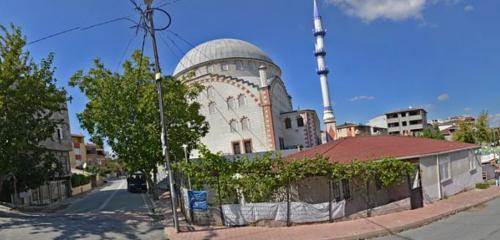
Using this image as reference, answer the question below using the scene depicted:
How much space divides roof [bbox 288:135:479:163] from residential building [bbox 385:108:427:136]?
3383 inches

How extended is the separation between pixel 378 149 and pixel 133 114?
12.7m

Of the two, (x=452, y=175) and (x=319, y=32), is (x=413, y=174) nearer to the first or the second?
(x=452, y=175)

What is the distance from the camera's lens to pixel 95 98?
23.7 m

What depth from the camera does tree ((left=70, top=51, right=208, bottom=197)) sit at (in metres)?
22.2

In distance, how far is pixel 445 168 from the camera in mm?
18844

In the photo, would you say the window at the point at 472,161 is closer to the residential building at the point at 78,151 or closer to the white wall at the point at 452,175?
the white wall at the point at 452,175

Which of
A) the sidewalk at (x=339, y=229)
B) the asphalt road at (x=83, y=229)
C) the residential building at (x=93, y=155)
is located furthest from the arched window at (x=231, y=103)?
the residential building at (x=93, y=155)

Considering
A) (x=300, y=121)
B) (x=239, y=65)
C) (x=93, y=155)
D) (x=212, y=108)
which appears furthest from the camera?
(x=93, y=155)

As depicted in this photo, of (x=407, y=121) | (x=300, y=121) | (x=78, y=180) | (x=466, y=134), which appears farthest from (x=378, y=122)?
(x=78, y=180)

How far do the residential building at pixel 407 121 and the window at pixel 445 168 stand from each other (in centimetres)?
8696

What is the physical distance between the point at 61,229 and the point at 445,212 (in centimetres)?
1303

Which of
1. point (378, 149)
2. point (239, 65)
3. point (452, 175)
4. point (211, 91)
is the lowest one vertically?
point (452, 175)

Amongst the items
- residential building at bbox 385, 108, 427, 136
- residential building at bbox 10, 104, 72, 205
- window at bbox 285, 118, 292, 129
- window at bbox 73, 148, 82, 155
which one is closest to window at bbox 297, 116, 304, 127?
window at bbox 285, 118, 292, 129

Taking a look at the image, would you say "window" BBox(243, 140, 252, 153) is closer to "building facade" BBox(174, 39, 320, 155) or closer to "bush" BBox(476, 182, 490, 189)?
"building facade" BBox(174, 39, 320, 155)
